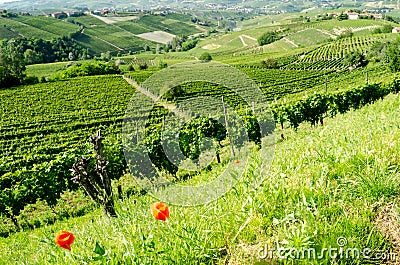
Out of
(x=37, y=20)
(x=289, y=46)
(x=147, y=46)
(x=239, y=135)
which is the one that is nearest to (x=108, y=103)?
(x=239, y=135)

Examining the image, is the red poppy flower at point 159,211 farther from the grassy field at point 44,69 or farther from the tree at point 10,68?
the grassy field at point 44,69

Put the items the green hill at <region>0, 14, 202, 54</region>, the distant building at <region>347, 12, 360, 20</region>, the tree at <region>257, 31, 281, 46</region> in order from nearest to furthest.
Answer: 1. the tree at <region>257, 31, 281, 46</region>
2. the green hill at <region>0, 14, 202, 54</region>
3. the distant building at <region>347, 12, 360, 20</region>

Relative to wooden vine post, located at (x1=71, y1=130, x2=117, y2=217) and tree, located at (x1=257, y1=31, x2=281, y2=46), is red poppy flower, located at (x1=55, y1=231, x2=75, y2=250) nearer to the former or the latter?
wooden vine post, located at (x1=71, y1=130, x2=117, y2=217)

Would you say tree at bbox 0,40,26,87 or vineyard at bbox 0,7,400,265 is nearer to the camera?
vineyard at bbox 0,7,400,265

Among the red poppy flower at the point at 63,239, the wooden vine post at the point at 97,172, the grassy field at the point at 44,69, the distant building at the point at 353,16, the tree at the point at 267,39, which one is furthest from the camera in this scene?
the distant building at the point at 353,16

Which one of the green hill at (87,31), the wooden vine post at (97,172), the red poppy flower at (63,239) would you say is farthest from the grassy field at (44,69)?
the red poppy flower at (63,239)

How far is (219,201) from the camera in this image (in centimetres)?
269

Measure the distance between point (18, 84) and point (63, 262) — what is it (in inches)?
2750

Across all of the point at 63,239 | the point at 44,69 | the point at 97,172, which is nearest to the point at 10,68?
the point at 44,69

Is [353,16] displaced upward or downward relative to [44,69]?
upward

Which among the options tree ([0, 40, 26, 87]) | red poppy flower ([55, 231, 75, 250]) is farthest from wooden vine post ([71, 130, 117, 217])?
tree ([0, 40, 26, 87])

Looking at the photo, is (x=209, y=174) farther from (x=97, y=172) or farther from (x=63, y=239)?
(x=63, y=239)

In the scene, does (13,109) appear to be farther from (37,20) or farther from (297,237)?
(37,20)

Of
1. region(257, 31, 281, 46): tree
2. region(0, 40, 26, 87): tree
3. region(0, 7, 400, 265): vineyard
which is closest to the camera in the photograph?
region(0, 7, 400, 265): vineyard
